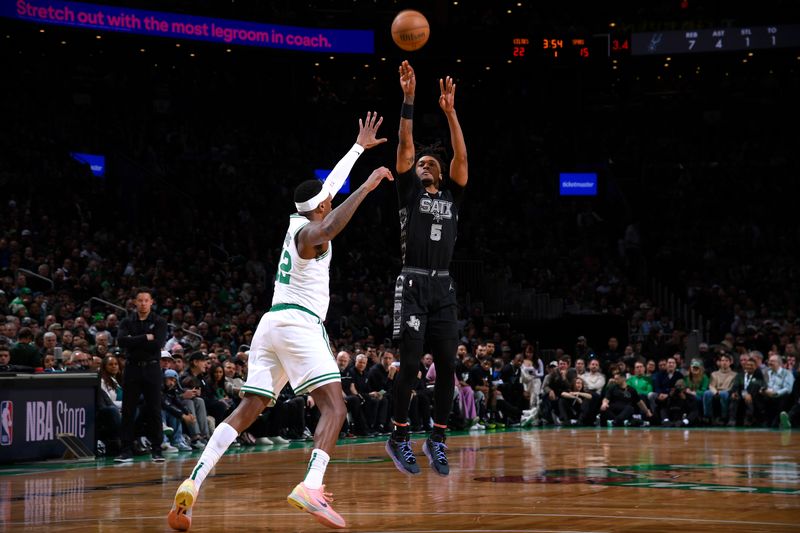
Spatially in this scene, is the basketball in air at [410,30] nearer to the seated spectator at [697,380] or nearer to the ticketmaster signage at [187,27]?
the seated spectator at [697,380]

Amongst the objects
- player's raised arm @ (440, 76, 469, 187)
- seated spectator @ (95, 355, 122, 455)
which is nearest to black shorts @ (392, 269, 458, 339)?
player's raised arm @ (440, 76, 469, 187)

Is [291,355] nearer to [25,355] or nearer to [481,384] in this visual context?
[25,355]

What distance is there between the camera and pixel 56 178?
2480 centimetres

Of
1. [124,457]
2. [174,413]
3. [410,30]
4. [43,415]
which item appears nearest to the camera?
[410,30]

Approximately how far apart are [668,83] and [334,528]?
3254cm

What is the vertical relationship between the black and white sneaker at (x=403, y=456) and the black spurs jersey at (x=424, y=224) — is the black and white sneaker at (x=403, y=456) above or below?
below

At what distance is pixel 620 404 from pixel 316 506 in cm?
1503

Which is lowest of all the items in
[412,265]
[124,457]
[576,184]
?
[124,457]

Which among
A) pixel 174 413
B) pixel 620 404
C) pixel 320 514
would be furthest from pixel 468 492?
pixel 620 404

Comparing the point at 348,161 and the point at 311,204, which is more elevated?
the point at 348,161

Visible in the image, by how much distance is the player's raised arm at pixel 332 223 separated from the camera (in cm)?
661

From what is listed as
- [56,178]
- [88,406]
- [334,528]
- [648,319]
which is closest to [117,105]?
[56,178]

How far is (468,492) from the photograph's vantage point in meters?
7.99

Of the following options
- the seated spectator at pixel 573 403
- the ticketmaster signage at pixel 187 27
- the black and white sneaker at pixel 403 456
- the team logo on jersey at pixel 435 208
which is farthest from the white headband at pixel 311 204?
the ticketmaster signage at pixel 187 27
